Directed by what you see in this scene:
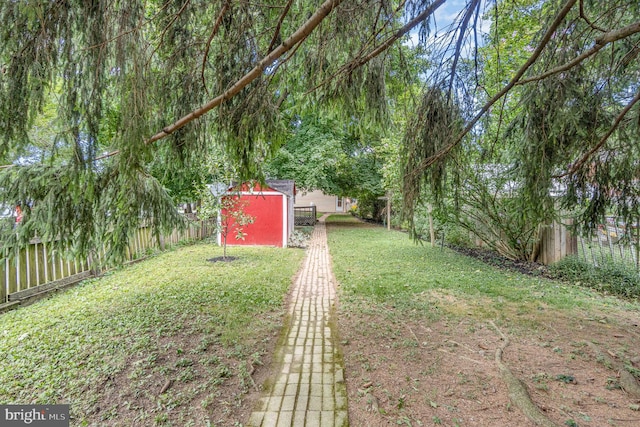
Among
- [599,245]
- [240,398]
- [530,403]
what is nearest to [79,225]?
[240,398]

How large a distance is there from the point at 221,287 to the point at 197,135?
128 inches

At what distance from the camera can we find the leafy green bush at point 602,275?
17.7 ft

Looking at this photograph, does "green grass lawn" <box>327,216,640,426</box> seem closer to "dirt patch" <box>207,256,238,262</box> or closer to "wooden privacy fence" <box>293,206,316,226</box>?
"dirt patch" <box>207,256,238,262</box>

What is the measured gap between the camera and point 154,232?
11.2ft

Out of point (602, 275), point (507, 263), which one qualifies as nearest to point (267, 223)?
point (507, 263)

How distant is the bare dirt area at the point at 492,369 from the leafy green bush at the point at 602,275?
1494 mm

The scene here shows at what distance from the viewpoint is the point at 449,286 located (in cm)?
581

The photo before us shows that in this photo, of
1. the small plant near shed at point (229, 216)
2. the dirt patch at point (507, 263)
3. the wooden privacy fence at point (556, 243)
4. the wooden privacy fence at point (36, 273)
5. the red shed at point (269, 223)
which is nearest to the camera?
the wooden privacy fence at point (36, 273)

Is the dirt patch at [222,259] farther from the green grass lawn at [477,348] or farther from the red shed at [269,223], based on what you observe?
the green grass lawn at [477,348]

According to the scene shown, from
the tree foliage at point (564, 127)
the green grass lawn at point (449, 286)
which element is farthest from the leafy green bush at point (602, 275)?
the tree foliage at point (564, 127)

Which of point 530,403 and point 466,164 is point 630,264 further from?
point 530,403

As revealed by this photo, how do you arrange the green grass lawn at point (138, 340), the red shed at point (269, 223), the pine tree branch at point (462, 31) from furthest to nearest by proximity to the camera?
the red shed at point (269, 223)
the pine tree branch at point (462, 31)
the green grass lawn at point (138, 340)

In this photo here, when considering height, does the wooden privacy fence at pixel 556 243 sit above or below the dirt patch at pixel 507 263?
above

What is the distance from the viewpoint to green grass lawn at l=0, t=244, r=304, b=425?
2547 mm
